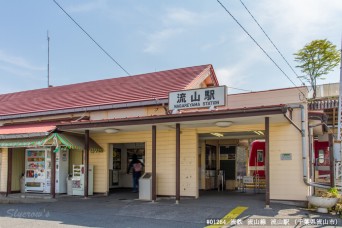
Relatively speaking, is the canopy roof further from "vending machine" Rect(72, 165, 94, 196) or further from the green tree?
the green tree

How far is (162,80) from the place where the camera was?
17.3m

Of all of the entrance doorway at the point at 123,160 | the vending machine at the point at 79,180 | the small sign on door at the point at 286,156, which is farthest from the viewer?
the entrance doorway at the point at 123,160

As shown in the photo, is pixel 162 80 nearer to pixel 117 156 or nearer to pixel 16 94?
pixel 117 156

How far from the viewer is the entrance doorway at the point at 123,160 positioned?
60.3ft

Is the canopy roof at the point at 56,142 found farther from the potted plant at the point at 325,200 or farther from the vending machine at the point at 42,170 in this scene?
the potted plant at the point at 325,200

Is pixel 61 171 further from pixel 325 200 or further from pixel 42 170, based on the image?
pixel 325 200

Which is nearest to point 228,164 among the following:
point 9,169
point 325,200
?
point 325,200

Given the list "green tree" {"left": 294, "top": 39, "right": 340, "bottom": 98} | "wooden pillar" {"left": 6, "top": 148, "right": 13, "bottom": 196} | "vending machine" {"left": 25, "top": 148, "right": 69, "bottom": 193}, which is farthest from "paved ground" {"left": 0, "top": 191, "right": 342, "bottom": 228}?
"green tree" {"left": 294, "top": 39, "right": 340, "bottom": 98}

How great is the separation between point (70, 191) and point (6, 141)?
351 cm

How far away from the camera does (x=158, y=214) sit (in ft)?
35.4

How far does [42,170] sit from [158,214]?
8.17 meters

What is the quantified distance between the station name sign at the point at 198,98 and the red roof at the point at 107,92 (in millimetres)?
1459

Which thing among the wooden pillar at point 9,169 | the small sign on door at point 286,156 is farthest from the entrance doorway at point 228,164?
the wooden pillar at point 9,169

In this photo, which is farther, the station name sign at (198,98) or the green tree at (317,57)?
the green tree at (317,57)
